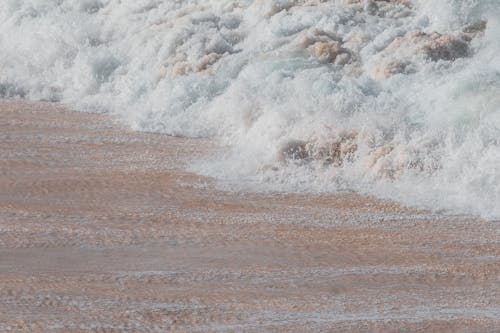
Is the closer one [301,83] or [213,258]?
[213,258]

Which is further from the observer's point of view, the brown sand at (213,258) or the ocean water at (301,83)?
the ocean water at (301,83)

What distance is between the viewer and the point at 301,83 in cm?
776

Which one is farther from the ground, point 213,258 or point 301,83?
point 301,83

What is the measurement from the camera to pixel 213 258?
520 cm

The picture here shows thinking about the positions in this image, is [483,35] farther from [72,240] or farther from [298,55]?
[72,240]

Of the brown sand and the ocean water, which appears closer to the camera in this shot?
the brown sand

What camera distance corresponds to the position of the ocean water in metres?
6.52

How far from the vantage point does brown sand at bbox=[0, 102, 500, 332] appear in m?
4.48

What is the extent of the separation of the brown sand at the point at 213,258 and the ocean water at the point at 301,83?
0.44m

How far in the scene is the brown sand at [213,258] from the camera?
448 cm

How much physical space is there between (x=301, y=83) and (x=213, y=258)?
2869 mm

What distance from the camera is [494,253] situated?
17.5ft

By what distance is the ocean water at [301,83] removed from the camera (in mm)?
6523

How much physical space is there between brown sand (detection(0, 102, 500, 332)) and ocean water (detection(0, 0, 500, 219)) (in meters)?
0.44
